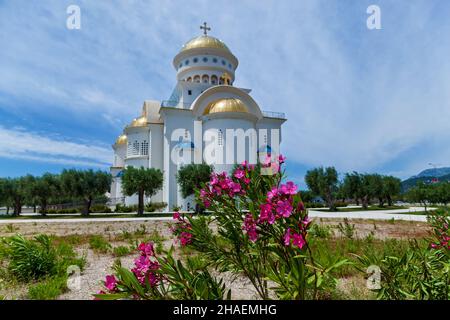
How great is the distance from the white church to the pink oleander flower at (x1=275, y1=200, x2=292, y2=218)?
69.4 feet

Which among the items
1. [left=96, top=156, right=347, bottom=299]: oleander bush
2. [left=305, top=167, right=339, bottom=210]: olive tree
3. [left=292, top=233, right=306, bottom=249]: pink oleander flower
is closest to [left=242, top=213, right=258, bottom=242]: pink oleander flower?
[left=96, top=156, right=347, bottom=299]: oleander bush

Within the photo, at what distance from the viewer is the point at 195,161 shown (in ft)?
88.9

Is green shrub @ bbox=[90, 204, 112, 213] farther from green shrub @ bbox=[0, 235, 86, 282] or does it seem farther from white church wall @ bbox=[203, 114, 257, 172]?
green shrub @ bbox=[0, 235, 86, 282]

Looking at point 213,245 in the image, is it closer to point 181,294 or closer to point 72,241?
point 181,294

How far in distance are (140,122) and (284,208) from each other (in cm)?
3310

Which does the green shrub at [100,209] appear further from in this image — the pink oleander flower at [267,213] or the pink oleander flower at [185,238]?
the pink oleander flower at [267,213]

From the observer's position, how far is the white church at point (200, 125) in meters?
25.8

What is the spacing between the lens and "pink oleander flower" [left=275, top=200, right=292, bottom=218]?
1729 millimetres

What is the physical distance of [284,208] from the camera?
1749 millimetres

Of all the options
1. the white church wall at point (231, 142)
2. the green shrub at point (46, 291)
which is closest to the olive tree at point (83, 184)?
the white church wall at point (231, 142)

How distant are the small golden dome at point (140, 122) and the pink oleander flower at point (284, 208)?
3209 centimetres

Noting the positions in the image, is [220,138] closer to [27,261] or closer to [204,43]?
[204,43]

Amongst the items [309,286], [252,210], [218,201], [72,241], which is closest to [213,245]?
[218,201]

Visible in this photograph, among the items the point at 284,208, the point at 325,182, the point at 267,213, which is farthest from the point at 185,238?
the point at 325,182
